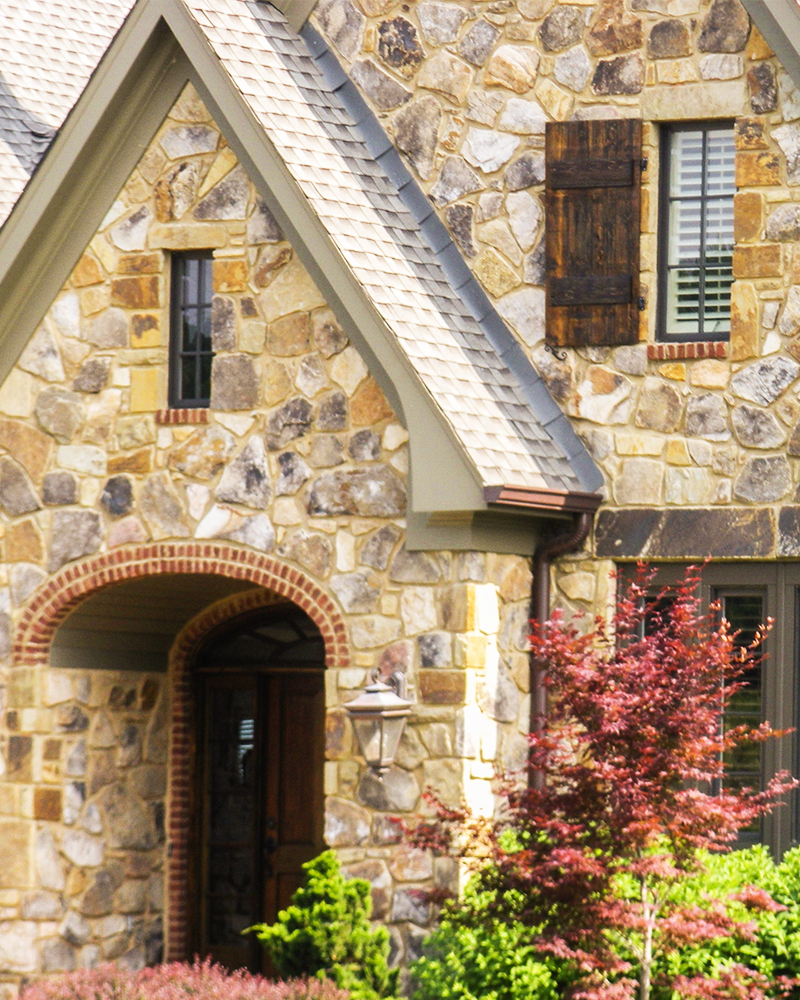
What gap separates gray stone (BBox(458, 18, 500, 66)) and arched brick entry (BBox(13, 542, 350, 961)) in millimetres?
3924

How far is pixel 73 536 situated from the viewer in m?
13.1

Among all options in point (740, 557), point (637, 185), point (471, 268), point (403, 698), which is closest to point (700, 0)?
point (637, 185)

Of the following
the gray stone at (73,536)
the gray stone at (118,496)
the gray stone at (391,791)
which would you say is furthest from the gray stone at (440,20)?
the gray stone at (391,791)

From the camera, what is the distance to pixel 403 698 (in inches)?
475

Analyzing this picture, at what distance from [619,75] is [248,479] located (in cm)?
384

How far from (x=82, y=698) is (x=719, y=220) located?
5732 mm

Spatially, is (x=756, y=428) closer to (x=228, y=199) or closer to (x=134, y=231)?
(x=228, y=199)

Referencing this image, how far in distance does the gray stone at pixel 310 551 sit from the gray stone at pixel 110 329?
1.92 metres

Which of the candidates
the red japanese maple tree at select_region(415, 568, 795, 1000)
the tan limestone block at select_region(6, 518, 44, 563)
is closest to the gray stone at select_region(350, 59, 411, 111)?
the tan limestone block at select_region(6, 518, 44, 563)

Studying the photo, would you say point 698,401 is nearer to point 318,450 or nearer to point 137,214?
point 318,450

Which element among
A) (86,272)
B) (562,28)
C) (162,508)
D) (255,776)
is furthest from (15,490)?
(562,28)

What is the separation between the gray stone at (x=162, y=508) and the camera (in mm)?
12828

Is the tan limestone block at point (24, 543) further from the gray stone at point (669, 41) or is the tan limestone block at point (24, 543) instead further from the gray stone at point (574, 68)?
the gray stone at point (669, 41)

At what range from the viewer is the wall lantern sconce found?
11773 millimetres
